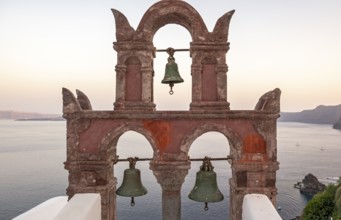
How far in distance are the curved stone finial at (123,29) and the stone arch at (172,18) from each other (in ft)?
0.72

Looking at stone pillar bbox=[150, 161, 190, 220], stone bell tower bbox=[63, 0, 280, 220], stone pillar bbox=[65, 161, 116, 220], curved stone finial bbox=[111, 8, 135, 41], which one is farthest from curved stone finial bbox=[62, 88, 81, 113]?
stone pillar bbox=[150, 161, 190, 220]

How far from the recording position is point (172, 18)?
7.09 metres

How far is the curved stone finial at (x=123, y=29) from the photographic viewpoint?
6926 mm

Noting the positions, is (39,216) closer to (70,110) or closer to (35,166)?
(70,110)

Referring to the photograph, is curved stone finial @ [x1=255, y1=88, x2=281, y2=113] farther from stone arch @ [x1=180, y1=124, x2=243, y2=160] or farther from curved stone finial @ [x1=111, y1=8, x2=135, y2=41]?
curved stone finial @ [x1=111, y1=8, x2=135, y2=41]

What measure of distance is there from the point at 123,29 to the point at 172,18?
1368 mm

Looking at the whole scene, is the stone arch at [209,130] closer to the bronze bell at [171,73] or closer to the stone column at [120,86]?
the bronze bell at [171,73]

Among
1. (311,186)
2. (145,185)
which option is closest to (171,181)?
(145,185)

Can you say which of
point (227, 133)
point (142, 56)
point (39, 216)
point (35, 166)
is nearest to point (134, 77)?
point (142, 56)

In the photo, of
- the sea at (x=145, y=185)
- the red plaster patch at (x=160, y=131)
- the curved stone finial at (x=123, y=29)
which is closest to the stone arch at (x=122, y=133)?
the red plaster patch at (x=160, y=131)

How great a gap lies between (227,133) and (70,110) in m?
4.13

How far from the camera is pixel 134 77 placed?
7.08 metres

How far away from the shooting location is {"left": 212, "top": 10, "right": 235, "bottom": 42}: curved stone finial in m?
6.93

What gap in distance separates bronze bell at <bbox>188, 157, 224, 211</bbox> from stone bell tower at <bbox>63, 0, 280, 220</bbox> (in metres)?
0.45
